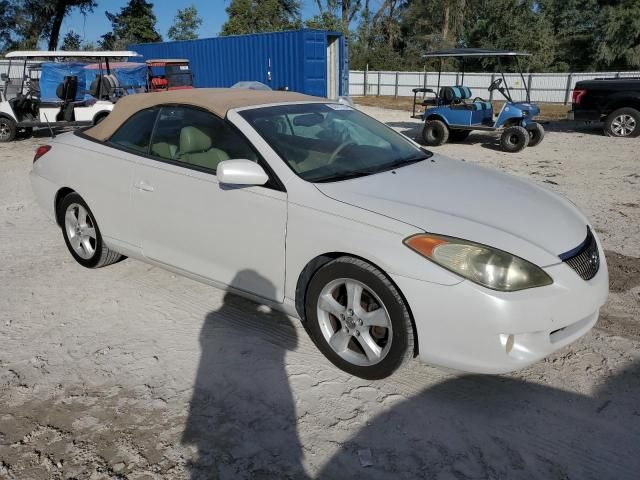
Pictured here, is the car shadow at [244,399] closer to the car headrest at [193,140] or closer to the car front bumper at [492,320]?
the car front bumper at [492,320]

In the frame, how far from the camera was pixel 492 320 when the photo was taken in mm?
2545

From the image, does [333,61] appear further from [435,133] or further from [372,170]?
[372,170]

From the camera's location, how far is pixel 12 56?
12.4 m

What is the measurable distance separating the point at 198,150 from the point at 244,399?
5.59 feet

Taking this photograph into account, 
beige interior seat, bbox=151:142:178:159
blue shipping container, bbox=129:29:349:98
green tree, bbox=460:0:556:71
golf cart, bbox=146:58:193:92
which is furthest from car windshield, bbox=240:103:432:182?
green tree, bbox=460:0:556:71

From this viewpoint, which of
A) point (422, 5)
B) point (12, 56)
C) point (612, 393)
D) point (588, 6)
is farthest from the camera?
point (422, 5)

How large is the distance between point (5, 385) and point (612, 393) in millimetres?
3316

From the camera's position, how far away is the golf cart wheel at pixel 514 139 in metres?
→ 11.1

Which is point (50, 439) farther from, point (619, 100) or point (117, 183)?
point (619, 100)

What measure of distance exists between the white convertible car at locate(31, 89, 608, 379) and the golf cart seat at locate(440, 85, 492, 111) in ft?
27.6

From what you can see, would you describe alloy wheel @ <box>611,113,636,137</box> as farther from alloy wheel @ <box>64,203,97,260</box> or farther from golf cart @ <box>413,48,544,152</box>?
alloy wheel @ <box>64,203,97,260</box>

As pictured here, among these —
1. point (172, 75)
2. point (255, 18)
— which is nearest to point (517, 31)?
point (255, 18)

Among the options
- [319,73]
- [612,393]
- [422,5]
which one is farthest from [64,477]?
[422,5]

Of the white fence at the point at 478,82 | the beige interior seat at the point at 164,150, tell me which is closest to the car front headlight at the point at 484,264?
the beige interior seat at the point at 164,150
